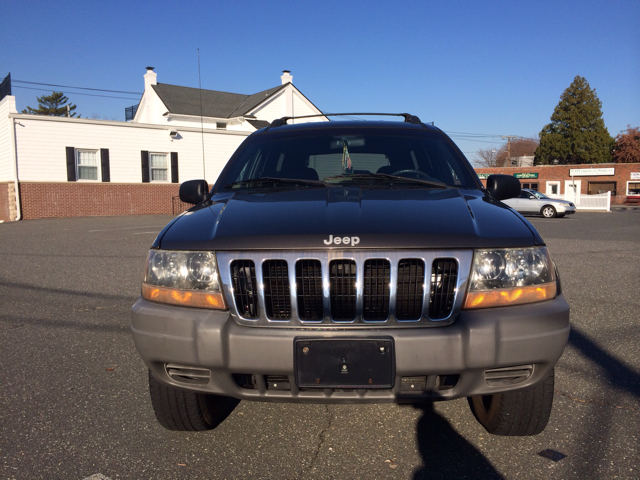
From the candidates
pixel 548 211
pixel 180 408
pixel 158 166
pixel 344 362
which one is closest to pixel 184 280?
pixel 180 408

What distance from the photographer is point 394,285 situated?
215 cm

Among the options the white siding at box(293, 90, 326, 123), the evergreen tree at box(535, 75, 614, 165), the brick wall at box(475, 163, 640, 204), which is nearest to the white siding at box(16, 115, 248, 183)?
the white siding at box(293, 90, 326, 123)

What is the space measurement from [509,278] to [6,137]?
83.1ft

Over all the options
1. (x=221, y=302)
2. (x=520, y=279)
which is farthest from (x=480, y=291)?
(x=221, y=302)

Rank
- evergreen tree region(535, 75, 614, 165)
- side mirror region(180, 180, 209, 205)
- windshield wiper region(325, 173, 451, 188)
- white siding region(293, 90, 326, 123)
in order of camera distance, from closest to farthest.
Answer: windshield wiper region(325, 173, 451, 188)
side mirror region(180, 180, 209, 205)
white siding region(293, 90, 326, 123)
evergreen tree region(535, 75, 614, 165)

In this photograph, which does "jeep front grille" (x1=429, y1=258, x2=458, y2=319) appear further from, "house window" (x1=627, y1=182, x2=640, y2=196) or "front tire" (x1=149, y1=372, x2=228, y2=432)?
"house window" (x1=627, y1=182, x2=640, y2=196)

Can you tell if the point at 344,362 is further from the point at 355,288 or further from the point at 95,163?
the point at 95,163

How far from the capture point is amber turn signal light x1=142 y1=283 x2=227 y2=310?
2246mm

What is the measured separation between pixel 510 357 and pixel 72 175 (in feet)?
80.2

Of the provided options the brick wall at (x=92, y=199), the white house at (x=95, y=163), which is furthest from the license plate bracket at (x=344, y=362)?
the brick wall at (x=92, y=199)

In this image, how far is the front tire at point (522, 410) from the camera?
245cm

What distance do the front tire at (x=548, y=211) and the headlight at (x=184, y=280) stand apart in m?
27.7

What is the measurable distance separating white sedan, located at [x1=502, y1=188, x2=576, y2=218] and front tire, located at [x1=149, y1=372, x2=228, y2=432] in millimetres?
26205

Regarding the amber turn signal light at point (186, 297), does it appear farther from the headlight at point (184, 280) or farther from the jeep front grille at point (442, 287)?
the jeep front grille at point (442, 287)
